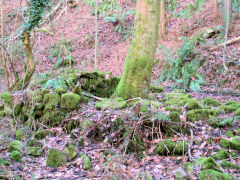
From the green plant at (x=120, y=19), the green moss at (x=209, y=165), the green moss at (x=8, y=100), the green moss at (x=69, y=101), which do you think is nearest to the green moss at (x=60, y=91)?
the green moss at (x=69, y=101)

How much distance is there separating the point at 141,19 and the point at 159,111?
7.44 ft

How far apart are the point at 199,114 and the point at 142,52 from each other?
1937 millimetres

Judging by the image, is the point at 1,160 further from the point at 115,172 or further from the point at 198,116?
the point at 198,116

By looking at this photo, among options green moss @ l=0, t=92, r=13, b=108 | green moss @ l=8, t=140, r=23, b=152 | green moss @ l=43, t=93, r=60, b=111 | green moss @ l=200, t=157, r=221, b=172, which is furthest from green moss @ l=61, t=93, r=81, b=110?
green moss @ l=200, t=157, r=221, b=172

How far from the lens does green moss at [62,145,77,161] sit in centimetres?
426

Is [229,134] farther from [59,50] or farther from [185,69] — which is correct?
[59,50]

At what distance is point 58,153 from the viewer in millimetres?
4188

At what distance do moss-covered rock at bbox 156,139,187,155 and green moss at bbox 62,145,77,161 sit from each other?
5.01ft

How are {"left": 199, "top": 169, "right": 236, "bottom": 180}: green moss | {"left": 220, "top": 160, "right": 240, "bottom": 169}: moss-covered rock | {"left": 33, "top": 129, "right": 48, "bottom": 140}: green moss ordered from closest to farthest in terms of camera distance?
{"left": 199, "top": 169, "right": 236, "bottom": 180}: green moss
{"left": 220, "top": 160, "right": 240, "bottom": 169}: moss-covered rock
{"left": 33, "top": 129, "right": 48, "bottom": 140}: green moss

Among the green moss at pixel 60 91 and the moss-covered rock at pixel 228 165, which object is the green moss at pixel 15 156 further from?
the moss-covered rock at pixel 228 165

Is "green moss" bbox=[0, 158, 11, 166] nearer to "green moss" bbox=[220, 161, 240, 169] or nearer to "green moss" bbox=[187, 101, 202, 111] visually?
"green moss" bbox=[220, 161, 240, 169]

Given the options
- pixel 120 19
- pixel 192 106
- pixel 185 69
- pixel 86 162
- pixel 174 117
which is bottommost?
pixel 86 162

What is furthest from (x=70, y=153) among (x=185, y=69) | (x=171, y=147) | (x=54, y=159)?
(x=185, y=69)

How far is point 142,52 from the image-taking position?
5.62m
